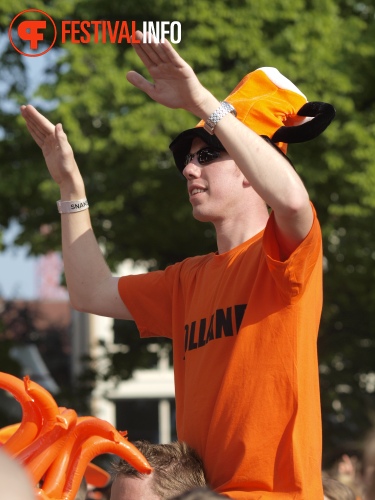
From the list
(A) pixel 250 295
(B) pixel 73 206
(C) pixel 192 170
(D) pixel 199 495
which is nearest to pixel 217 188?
(C) pixel 192 170

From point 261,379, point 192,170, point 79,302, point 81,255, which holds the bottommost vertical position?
point 261,379

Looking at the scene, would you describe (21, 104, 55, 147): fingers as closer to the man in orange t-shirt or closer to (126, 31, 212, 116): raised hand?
the man in orange t-shirt

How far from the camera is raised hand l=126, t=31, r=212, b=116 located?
8.89 feet

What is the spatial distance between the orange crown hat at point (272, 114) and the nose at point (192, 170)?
0.25ft

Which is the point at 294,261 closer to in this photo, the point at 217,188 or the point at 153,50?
the point at 217,188

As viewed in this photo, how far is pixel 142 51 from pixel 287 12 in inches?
342

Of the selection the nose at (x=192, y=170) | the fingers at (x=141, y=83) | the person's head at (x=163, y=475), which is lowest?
the person's head at (x=163, y=475)

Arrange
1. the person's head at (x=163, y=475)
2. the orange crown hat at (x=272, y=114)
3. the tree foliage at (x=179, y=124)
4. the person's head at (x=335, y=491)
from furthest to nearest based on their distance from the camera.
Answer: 1. the tree foliage at (x=179, y=124)
2. the person's head at (x=335, y=491)
3. the orange crown hat at (x=272, y=114)
4. the person's head at (x=163, y=475)

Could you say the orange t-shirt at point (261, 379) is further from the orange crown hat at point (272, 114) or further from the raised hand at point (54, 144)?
the raised hand at point (54, 144)

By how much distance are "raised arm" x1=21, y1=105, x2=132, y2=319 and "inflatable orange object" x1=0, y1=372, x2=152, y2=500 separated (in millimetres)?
655

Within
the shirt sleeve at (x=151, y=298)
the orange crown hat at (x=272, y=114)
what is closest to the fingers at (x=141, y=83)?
the orange crown hat at (x=272, y=114)

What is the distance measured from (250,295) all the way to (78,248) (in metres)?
0.82

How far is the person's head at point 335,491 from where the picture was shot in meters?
4.30

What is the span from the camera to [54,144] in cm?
349
